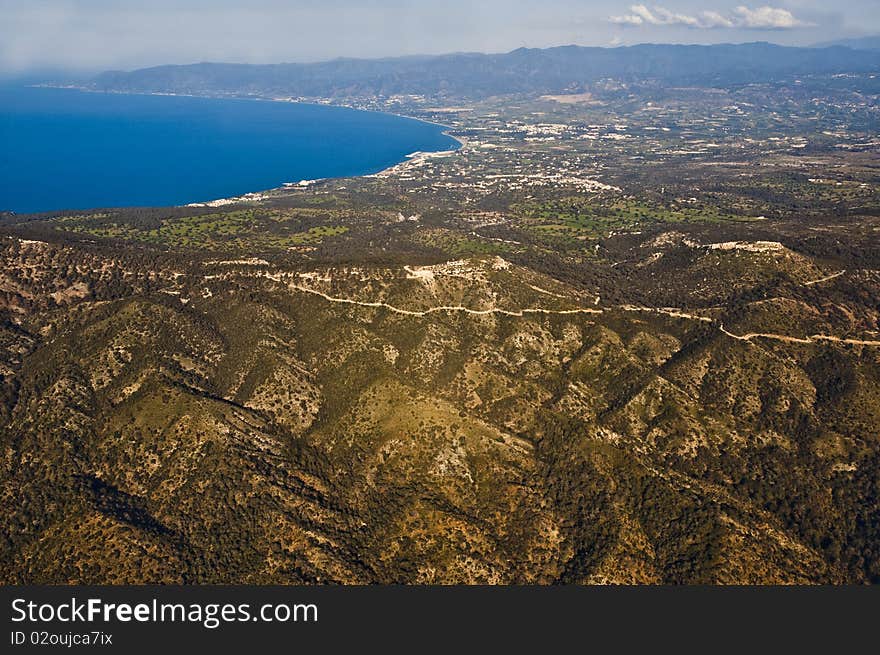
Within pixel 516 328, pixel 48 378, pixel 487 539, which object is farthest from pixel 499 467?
pixel 48 378

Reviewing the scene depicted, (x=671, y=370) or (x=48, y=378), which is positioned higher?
(x=48, y=378)

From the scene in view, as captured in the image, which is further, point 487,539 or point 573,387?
point 573,387

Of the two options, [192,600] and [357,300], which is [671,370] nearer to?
[357,300]

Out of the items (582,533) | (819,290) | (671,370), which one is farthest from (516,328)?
(819,290)

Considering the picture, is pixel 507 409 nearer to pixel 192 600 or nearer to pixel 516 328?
pixel 516 328

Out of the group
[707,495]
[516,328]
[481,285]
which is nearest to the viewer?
[707,495]

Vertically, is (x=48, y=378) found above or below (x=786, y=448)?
above

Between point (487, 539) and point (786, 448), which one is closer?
point (487, 539)

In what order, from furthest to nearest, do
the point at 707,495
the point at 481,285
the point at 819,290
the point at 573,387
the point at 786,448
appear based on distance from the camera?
the point at 819,290 < the point at 481,285 < the point at 573,387 < the point at 786,448 < the point at 707,495

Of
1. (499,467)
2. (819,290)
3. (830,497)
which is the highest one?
(819,290)
